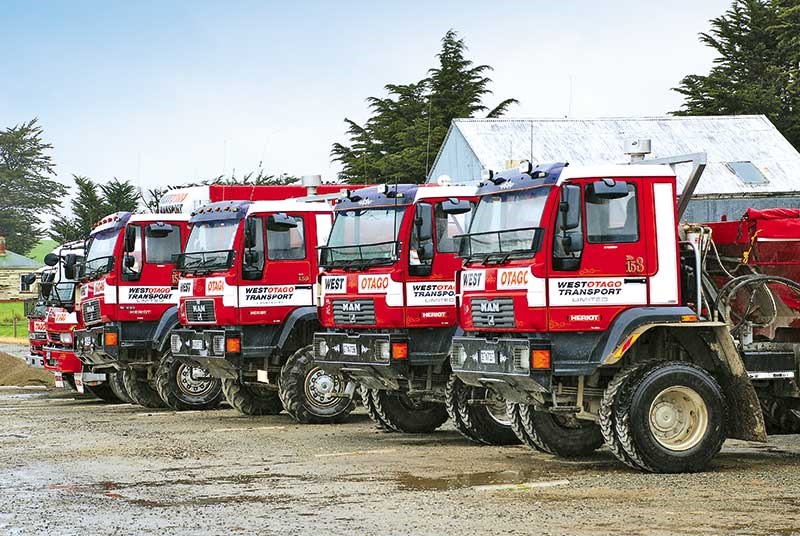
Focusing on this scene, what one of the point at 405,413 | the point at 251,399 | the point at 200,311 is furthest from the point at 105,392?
the point at 405,413

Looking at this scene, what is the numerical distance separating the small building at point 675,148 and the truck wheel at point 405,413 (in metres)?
22.6

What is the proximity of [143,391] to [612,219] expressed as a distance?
11.7 m

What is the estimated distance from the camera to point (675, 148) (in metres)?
41.8

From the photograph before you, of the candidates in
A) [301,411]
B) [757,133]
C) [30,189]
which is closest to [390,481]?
[301,411]

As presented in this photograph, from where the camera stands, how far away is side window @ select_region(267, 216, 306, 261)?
19219 millimetres

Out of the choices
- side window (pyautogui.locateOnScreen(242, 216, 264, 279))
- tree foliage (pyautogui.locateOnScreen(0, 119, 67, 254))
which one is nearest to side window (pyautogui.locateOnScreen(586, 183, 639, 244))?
side window (pyautogui.locateOnScreen(242, 216, 264, 279))

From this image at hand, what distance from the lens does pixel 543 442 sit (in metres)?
14.3

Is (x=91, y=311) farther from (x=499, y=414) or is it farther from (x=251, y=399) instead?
(x=499, y=414)

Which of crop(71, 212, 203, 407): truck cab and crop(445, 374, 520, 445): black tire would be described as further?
crop(71, 212, 203, 407): truck cab

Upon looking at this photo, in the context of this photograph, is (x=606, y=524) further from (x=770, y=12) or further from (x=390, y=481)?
(x=770, y=12)

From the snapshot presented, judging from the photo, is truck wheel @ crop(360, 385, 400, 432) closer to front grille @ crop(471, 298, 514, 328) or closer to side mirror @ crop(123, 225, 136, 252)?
front grille @ crop(471, 298, 514, 328)

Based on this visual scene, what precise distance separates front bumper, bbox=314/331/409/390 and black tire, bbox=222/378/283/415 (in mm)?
3728

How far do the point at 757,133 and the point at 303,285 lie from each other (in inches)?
1069

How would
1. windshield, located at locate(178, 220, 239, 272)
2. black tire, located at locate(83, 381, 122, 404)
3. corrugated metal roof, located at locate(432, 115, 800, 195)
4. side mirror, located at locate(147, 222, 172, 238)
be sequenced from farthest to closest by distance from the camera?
corrugated metal roof, located at locate(432, 115, 800, 195) < black tire, located at locate(83, 381, 122, 404) < side mirror, located at locate(147, 222, 172, 238) < windshield, located at locate(178, 220, 239, 272)
